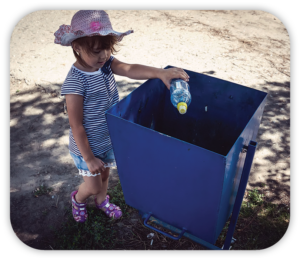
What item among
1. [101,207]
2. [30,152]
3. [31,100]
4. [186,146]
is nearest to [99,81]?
[186,146]

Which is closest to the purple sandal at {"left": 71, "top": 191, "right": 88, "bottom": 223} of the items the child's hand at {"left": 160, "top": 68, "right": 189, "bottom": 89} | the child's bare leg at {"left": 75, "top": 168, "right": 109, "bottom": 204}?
the child's bare leg at {"left": 75, "top": 168, "right": 109, "bottom": 204}

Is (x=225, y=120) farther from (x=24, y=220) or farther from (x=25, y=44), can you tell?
(x=25, y=44)

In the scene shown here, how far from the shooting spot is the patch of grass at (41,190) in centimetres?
258

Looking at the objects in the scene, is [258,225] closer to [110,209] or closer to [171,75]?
[110,209]

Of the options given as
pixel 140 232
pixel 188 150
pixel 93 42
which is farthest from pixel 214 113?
pixel 140 232

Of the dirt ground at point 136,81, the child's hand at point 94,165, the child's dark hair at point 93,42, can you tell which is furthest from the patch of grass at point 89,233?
the child's dark hair at point 93,42

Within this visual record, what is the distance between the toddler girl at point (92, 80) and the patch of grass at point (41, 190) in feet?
2.24

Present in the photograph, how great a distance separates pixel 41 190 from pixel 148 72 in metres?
1.55

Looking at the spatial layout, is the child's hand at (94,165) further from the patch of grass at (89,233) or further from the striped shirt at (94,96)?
the patch of grass at (89,233)

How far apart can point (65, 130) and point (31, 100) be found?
0.79 metres

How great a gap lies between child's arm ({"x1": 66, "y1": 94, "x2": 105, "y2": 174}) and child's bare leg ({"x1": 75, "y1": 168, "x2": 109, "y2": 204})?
20cm

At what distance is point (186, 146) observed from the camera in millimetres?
1377

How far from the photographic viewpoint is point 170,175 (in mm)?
1596

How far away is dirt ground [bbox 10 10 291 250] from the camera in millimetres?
2622
